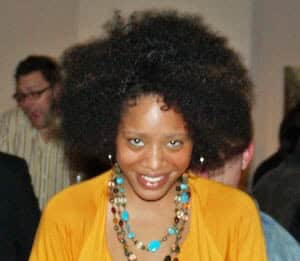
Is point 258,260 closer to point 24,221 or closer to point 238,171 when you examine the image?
point 238,171

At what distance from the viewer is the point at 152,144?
172cm

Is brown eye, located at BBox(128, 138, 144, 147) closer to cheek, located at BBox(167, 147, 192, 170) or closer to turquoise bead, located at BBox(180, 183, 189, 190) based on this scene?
cheek, located at BBox(167, 147, 192, 170)

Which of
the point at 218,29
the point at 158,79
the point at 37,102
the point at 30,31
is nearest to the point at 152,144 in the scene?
the point at 158,79

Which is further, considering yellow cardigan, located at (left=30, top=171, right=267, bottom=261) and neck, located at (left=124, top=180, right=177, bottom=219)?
neck, located at (left=124, top=180, right=177, bottom=219)

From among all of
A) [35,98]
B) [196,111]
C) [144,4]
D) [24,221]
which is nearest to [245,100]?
[196,111]

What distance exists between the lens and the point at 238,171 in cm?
211

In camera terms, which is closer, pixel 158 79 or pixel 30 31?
pixel 158 79

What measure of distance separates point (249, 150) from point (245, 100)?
271 mm

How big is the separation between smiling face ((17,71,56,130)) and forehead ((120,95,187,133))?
191 centimetres

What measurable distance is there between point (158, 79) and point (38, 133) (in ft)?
6.77

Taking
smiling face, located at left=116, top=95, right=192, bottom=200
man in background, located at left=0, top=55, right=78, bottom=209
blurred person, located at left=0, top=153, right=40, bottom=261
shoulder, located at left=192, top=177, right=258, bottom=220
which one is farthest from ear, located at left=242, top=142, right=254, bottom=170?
man in background, located at left=0, top=55, right=78, bottom=209

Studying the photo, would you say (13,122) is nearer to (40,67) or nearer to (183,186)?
(40,67)

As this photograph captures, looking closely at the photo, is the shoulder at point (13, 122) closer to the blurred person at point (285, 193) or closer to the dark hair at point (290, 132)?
the dark hair at point (290, 132)

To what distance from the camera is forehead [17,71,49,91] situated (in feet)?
12.2
